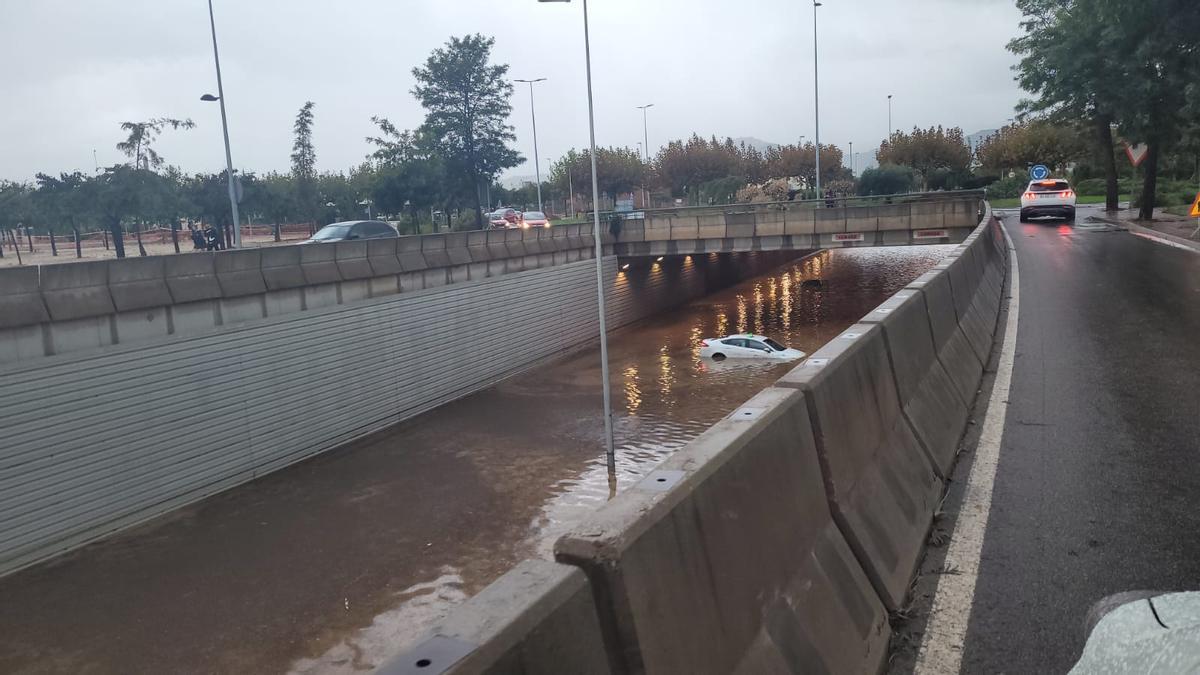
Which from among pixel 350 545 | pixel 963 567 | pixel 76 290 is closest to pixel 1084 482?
pixel 963 567

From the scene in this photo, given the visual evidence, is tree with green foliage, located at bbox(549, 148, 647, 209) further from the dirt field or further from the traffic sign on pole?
the traffic sign on pole

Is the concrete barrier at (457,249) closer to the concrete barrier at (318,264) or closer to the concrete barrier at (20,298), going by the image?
the concrete barrier at (318,264)

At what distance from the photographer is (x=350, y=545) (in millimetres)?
16391

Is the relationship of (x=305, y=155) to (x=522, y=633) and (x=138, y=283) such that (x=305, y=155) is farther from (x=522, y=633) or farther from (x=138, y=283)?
(x=522, y=633)

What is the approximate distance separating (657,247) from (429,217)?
28511 millimetres

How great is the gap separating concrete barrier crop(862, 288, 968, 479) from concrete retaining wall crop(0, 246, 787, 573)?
16.0 metres

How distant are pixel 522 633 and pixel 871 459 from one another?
365cm

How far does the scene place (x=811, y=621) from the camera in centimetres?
360

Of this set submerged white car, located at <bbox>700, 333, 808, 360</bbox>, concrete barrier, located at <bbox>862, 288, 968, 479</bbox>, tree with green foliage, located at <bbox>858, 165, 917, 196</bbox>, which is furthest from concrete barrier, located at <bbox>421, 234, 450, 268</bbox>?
tree with green foliage, located at <bbox>858, 165, 917, 196</bbox>

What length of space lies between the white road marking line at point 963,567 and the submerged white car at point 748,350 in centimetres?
2307

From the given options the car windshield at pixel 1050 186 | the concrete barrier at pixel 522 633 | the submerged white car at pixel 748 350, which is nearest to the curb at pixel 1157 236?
the car windshield at pixel 1050 186

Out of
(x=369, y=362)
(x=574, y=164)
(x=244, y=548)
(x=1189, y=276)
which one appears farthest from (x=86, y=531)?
(x=574, y=164)

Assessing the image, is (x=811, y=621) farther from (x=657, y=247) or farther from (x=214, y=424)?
(x=657, y=247)

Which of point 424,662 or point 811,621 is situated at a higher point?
point 424,662
